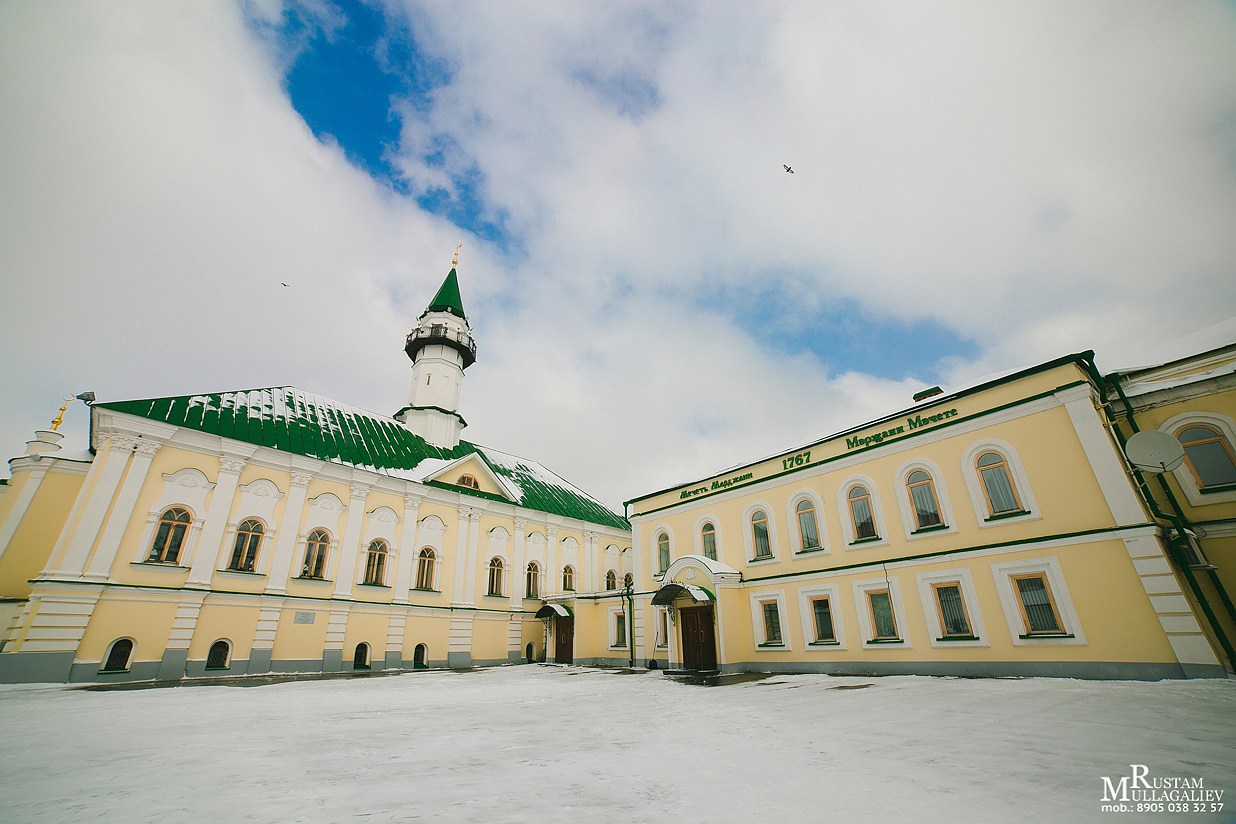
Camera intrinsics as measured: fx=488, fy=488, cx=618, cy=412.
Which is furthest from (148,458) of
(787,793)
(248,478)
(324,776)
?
(787,793)

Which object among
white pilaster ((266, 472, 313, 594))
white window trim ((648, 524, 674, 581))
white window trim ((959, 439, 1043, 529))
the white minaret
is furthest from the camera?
the white minaret

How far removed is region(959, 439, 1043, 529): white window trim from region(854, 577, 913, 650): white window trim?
318 centimetres

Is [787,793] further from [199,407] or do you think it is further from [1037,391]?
[199,407]

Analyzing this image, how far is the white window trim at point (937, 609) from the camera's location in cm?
1340

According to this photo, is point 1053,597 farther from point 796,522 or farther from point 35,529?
point 35,529

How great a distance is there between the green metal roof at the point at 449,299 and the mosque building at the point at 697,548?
10.9 meters

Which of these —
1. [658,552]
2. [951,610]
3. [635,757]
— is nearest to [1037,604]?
[951,610]

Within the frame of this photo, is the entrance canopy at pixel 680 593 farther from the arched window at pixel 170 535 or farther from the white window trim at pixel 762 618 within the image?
the arched window at pixel 170 535

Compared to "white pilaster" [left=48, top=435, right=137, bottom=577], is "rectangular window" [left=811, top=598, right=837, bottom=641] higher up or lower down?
lower down

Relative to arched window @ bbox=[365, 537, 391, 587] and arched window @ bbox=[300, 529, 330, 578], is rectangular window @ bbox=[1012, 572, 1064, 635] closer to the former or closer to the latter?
arched window @ bbox=[365, 537, 391, 587]

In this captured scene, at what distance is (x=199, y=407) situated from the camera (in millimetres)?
20672

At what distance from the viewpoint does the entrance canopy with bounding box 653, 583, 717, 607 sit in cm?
1823

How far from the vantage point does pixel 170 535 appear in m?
18.2

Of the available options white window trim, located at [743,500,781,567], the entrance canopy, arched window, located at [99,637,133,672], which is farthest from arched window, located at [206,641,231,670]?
white window trim, located at [743,500,781,567]
